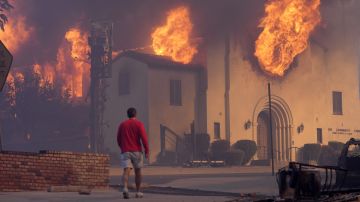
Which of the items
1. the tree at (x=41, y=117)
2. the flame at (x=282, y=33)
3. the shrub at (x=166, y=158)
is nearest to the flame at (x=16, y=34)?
the tree at (x=41, y=117)

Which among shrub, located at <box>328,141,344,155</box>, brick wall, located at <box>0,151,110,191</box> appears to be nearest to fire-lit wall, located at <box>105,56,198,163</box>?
shrub, located at <box>328,141,344,155</box>

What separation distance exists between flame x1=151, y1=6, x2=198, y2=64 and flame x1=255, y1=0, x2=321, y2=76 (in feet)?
14.9

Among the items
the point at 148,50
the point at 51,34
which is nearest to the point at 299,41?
the point at 148,50

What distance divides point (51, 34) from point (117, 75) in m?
21.2

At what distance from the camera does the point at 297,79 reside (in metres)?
45.2

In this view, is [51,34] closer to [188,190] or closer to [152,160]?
[152,160]

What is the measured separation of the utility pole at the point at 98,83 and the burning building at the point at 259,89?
2.34ft

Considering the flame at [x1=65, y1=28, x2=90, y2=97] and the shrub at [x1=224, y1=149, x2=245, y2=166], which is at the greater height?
the flame at [x1=65, y1=28, x2=90, y2=97]

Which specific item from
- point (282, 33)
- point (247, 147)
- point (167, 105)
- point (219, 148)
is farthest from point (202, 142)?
point (282, 33)

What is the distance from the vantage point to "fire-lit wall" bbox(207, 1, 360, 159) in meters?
41.8

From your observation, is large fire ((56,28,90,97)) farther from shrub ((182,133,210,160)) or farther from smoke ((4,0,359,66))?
shrub ((182,133,210,160))

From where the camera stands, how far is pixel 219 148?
131ft

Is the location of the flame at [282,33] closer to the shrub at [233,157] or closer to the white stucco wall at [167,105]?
the white stucco wall at [167,105]

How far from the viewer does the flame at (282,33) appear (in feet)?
140
